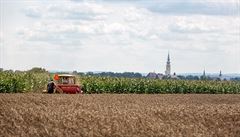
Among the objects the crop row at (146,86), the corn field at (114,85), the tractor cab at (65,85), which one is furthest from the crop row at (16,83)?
the tractor cab at (65,85)

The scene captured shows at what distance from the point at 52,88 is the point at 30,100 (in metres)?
11.4

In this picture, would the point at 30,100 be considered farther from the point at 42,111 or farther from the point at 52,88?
the point at 52,88

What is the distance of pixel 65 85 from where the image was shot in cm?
3738

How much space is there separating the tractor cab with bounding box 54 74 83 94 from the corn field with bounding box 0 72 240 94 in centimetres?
499

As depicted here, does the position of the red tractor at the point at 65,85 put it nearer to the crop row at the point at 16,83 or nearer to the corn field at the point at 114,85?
the crop row at the point at 16,83

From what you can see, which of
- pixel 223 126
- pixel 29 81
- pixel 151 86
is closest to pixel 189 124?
pixel 223 126

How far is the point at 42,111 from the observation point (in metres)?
21.2

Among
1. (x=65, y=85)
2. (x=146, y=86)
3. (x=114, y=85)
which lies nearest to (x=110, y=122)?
(x=65, y=85)

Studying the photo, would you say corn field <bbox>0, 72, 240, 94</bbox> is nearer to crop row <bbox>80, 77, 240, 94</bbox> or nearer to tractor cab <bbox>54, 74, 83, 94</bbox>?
crop row <bbox>80, 77, 240, 94</bbox>

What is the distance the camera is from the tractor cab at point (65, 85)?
3731 centimetres

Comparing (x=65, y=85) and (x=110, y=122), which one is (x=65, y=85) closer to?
(x=65, y=85)

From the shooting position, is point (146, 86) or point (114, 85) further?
point (146, 86)

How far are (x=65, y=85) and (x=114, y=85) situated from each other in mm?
11331

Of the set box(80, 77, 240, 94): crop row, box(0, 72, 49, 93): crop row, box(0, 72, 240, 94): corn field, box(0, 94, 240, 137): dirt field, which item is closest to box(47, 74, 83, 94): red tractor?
box(0, 72, 49, 93): crop row
